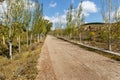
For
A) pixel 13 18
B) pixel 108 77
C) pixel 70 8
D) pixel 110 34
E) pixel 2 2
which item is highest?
pixel 70 8

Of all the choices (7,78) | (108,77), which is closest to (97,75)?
(108,77)

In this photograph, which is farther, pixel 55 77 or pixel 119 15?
pixel 119 15

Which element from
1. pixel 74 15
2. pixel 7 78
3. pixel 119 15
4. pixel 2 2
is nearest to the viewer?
pixel 7 78

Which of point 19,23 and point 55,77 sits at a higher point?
point 19,23

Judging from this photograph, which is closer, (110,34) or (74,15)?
(110,34)

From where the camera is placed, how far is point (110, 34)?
23359mm

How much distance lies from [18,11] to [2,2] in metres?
1.81

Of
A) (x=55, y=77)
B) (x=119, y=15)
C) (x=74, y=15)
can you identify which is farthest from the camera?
(x=74, y=15)

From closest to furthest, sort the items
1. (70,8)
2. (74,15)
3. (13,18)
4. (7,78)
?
1. (7,78)
2. (13,18)
3. (74,15)
4. (70,8)

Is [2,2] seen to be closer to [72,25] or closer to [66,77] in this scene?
[66,77]

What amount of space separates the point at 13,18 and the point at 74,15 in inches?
1108

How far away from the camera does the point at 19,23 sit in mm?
17922

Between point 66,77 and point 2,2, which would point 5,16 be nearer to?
point 2,2

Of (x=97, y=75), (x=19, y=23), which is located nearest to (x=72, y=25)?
(x=19, y=23)
